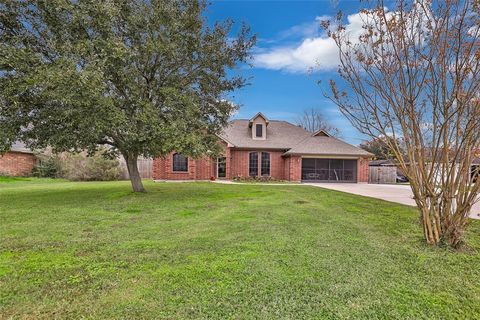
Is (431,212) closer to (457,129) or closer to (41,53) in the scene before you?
(457,129)

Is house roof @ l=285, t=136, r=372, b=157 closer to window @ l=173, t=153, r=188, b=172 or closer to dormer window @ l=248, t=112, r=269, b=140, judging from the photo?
dormer window @ l=248, t=112, r=269, b=140

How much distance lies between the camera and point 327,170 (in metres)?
24.5

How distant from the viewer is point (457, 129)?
4590 mm

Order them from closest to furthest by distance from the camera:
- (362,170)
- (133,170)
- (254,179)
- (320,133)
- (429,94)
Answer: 1. (429,94)
2. (133,170)
3. (254,179)
4. (362,170)
5. (320,133)

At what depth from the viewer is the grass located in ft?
9.77

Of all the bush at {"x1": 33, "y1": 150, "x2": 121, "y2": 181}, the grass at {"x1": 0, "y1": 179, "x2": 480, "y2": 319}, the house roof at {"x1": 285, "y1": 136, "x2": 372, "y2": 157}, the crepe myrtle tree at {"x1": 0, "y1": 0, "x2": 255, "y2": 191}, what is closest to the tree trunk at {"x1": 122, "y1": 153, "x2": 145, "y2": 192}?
the crepe myrtle tree at {"x1": 0, "y1": 0, "x2": 255, "y2": 191}

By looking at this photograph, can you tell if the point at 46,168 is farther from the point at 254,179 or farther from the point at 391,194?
the point at 391,194

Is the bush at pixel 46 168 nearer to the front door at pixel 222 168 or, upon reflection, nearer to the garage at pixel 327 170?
the front door at pixel 222 168

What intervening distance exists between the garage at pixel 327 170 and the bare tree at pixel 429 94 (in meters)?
18.8

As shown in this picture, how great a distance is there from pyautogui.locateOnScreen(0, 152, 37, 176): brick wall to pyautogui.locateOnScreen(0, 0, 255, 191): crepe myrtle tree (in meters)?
17.2

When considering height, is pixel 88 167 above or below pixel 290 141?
below

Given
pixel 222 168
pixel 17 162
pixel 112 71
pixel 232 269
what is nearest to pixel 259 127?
pixel 222 168

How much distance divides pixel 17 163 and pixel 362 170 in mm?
27707

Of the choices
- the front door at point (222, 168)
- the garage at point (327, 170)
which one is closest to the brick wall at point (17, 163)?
the front door at point (222, 168)
